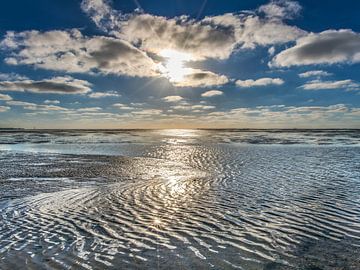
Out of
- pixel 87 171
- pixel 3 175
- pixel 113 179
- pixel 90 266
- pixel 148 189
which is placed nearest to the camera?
pixel 90 266

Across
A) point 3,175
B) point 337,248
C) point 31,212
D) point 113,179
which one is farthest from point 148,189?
point 3,175

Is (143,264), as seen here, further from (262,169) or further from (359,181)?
(262,169)

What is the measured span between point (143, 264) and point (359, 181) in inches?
612

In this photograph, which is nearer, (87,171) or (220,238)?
(220,238)

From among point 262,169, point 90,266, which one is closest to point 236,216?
point 90,266

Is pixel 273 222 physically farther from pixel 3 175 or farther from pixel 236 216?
pixel 3 175

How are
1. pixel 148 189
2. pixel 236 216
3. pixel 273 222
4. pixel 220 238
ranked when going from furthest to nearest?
pixel 148 189 < pixel 236 216 < pixel 273 222 < pixel 220 238

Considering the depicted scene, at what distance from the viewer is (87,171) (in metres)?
23.1

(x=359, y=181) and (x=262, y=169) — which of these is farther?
(x=262, y=169)

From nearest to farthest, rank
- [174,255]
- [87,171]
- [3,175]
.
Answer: [174,255] → [3,175] → [87,171]

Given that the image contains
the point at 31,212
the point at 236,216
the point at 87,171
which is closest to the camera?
the point at 236,216

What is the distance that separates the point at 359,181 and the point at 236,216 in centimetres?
1081

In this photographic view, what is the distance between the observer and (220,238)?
9055mm

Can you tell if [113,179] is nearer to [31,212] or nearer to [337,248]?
[31,212]
